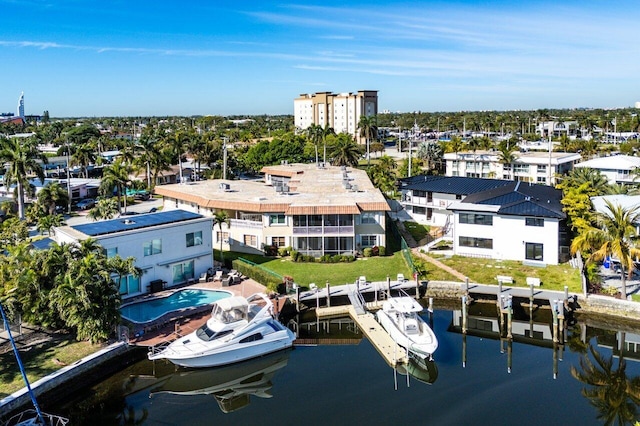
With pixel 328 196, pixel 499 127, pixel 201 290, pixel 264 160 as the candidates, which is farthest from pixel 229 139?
pixel 201 290

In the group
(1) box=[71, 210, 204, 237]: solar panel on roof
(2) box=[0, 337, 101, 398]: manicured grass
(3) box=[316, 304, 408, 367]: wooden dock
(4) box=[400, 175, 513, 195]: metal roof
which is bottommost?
(3) box=[316, 304, 408, 367]: wooden dock

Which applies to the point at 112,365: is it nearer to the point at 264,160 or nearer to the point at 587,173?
the point at 587,173

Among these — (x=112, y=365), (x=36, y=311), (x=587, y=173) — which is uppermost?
(x=587, y=173)

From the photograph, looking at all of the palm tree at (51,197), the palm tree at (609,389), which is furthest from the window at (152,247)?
→ the palm tree at (51,197)

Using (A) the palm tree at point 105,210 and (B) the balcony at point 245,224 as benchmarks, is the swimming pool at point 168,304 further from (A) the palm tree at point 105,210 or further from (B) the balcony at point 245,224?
(A) the palm tree at point 105,210

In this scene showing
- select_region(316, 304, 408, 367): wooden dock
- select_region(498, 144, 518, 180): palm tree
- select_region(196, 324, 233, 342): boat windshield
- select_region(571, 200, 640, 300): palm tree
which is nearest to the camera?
select_region(196, 324, 233, 342): boat windshield

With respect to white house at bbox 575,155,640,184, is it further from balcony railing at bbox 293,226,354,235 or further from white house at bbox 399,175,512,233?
balcony railing at bbox 293,226,354,235

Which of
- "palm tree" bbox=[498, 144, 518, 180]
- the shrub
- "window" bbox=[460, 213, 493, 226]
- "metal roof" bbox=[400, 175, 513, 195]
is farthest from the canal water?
"palm tree" bbox=[498, 144, 518, 180]
